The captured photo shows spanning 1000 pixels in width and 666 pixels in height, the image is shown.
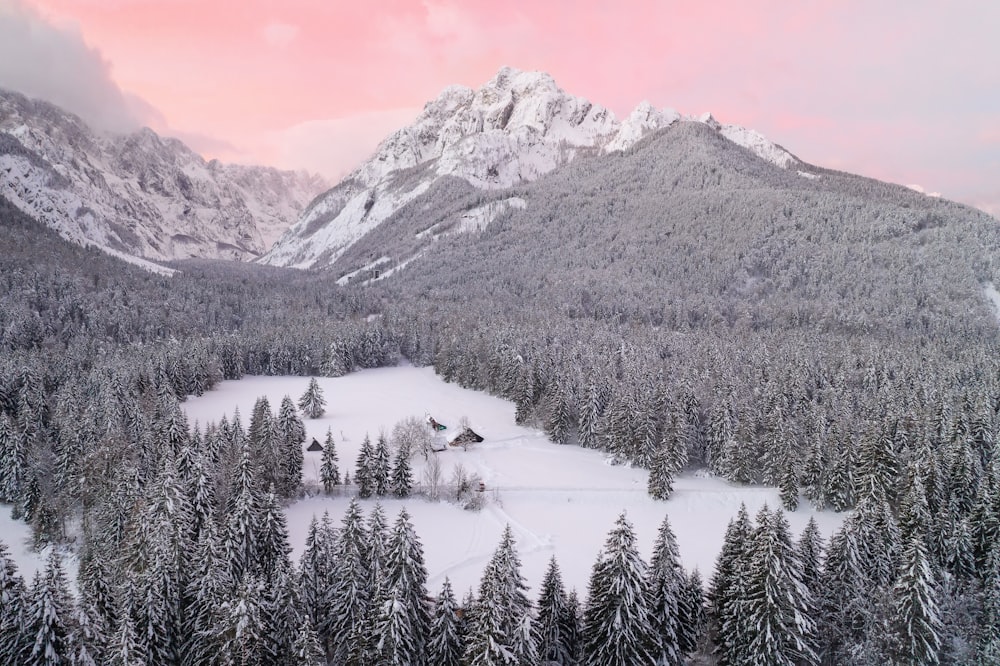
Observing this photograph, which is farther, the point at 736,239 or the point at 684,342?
the point at 736,239

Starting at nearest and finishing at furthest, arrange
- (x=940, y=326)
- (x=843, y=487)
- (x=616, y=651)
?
1. (x=616, y=651)
2. (x=843, y=487)
3. (x=940, y=326)

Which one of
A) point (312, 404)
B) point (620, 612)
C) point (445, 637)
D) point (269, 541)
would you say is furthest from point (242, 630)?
→ point (312, 404)

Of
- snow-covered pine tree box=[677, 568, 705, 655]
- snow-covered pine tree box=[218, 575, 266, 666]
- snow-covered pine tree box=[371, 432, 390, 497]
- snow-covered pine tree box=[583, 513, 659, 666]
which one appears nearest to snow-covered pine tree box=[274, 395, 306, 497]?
snow-covered pine tree box=[371, 432, 390, 497]

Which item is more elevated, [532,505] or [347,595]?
[347,595]

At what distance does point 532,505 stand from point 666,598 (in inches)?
1107

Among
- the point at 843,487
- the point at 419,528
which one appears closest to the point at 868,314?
the point at 843,487

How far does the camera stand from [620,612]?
26.6 metres

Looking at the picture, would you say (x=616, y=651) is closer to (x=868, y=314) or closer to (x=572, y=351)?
(x=572, y=351)

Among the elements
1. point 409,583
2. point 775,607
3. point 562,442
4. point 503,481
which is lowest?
point 503,481

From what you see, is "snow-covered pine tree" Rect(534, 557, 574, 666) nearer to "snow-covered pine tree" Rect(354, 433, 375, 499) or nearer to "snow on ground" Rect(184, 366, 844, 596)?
"snow on ground" Rect(184, 366, 844, 596)

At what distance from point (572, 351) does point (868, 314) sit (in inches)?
3202

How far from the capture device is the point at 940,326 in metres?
122

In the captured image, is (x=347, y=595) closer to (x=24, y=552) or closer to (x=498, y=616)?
(x=498, y=616)

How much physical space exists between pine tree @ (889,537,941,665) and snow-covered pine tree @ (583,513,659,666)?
40.0 ft
